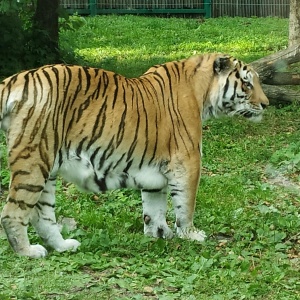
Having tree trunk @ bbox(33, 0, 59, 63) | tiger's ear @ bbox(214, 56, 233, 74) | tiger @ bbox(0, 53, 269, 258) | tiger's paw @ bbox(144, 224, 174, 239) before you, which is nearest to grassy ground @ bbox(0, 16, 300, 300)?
tiger's paw @ bbox(144, 224, 174, 239)

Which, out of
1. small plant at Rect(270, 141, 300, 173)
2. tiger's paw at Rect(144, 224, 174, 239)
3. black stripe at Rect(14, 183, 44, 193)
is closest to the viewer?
black stripe at Rect(14, 183, 44, 193)

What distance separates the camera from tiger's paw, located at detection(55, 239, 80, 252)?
18.0 ft

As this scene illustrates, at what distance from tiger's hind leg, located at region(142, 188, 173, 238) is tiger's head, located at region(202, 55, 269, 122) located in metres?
0.73

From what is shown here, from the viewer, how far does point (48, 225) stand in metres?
5.58

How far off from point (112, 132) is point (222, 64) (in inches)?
44.7

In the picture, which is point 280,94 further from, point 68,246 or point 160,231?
point 68,246

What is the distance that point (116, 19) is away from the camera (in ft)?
62.6

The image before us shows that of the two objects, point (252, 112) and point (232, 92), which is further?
point (252, 112)

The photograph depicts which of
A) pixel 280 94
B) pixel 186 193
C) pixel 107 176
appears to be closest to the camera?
pixel 107 176

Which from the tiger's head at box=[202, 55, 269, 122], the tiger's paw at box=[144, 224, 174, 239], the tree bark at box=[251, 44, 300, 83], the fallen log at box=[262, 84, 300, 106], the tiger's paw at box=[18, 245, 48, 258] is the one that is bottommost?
the tiger's paw at box=[144, 224, 174, 239]

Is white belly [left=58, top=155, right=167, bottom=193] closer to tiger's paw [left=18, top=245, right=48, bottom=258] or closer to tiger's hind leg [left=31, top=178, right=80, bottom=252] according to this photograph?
tiger's hind leg [left=31, top=178, right=80, bottom=252]

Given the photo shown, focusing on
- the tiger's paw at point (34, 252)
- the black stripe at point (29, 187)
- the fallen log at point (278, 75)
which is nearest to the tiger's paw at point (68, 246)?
the tiger's paw at point (34, 252)

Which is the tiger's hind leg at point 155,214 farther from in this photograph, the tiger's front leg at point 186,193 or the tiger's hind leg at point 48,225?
the tiger's hind leg at point 48,225

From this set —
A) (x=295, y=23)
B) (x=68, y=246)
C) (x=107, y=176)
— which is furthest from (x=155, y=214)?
(x=295, y=23)
